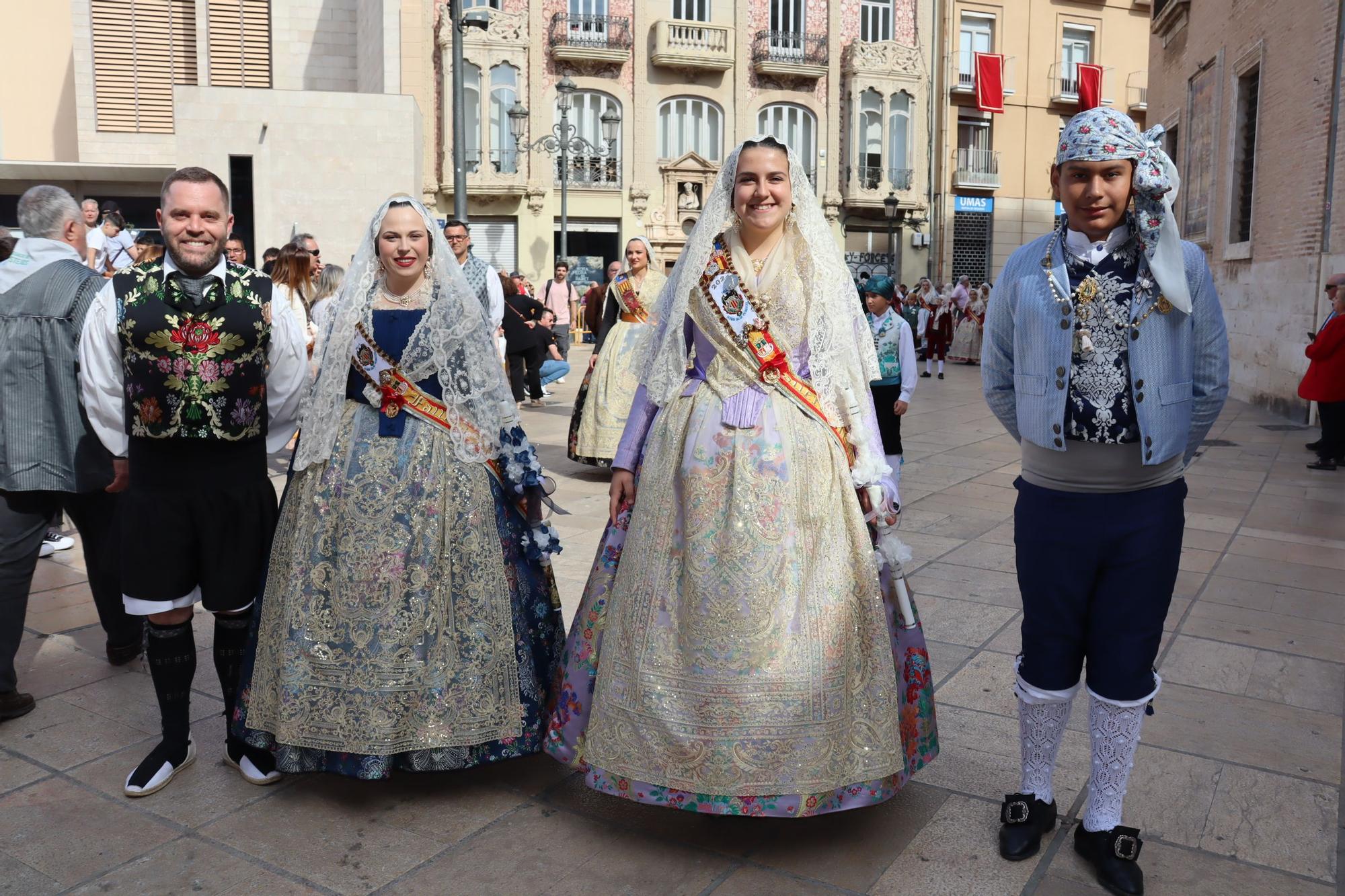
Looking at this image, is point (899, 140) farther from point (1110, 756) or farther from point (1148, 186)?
point (1110, 756)

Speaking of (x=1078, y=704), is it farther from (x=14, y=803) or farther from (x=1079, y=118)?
(x=14, y=803)

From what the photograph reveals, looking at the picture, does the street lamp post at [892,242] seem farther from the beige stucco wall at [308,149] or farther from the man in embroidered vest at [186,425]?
the man in embroidered vest at [186,425]

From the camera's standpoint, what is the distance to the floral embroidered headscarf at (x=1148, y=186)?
106 inches

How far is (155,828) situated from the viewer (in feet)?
10.5

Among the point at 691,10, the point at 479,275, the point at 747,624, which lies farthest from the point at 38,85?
the point at 747,624

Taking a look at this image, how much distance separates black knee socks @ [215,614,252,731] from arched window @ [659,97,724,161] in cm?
2797

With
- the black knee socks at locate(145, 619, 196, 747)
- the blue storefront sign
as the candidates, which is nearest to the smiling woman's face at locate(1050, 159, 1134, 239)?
the black knee socks at locate(145, 619, 196, 747)

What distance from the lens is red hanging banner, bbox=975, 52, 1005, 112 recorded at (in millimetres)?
32469

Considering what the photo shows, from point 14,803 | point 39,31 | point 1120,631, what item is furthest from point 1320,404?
point 39,31

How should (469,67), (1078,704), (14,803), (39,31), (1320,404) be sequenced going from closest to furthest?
1. (14,803)
2. (1078,704)
3. (1320,404)
4. (39,31)
5. (469,67)

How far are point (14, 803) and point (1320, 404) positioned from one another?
10217 mm

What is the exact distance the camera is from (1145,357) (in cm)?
278

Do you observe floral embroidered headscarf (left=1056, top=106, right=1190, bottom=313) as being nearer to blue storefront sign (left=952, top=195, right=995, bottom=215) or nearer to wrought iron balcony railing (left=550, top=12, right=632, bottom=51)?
wrought iron balcony railing (left=550, top=12, right=632, bottom=51)

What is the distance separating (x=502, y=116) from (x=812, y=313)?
1081 inches
